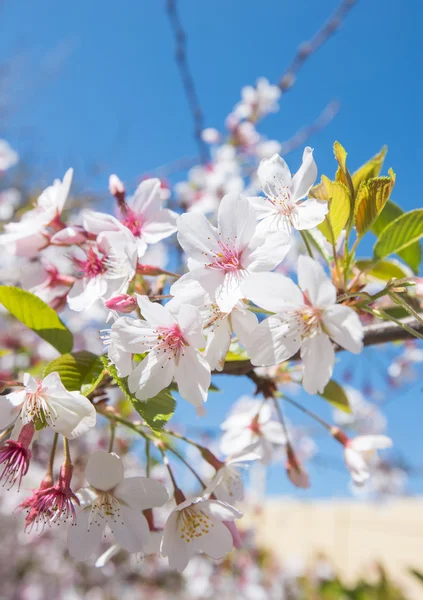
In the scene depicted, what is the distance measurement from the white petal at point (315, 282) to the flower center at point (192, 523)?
1.39 ft

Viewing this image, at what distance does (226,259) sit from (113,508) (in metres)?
0.43

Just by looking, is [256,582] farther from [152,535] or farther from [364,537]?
[364,537]

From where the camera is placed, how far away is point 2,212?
207 centimetres

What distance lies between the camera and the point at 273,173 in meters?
0.82

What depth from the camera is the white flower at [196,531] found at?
789 millimetres

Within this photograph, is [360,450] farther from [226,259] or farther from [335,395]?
[226,259]

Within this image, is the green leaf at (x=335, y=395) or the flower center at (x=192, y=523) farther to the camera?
the green leaf at (x=335, y=395)

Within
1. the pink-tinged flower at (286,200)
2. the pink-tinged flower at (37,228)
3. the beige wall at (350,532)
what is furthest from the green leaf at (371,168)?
the beige wall at (350,532)

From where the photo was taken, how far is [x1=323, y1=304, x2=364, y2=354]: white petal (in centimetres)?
61

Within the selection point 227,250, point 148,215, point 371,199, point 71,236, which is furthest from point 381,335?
point 71,236

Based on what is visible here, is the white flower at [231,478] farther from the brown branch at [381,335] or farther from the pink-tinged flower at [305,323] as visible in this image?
the pink-tinged flower at [305,323]

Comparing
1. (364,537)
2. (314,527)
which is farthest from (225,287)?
(314,527)

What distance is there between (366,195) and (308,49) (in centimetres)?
218

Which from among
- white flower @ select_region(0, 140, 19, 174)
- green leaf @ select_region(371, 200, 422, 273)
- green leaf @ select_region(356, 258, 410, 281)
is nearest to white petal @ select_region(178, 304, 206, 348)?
green leaf @ select_region(356, 258, 410, 281)
